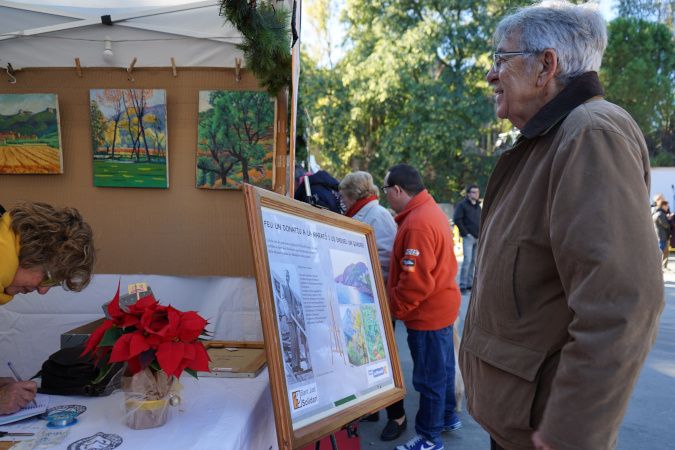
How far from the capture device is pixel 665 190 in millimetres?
17906

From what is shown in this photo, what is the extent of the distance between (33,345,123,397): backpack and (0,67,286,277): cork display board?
47.2 inches

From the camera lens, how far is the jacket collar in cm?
129

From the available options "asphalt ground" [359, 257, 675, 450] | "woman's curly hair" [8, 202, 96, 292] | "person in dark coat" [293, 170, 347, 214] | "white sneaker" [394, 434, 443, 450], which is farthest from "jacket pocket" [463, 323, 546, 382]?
"person in dark coat" [293, 170, 347, 214]

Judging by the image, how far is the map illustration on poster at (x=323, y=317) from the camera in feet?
5.08

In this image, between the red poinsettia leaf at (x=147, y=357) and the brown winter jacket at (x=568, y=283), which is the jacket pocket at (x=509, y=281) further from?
the red poinsettia leaf at (x=147, y=357)

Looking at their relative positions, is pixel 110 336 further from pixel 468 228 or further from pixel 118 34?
pixel 468 228

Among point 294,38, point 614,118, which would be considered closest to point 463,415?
point 294,38

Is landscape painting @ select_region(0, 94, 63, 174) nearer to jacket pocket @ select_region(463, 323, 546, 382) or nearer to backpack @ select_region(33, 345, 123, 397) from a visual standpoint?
backpack @ select_region(33, 345, 123, 397)

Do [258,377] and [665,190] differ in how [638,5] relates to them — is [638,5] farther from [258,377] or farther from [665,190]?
[258,377]

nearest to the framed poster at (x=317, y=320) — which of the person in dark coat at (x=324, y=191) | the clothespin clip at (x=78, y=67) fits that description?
the person in dark coat at (x=324, y=191)

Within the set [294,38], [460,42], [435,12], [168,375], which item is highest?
[435,12]

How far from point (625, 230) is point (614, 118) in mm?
289

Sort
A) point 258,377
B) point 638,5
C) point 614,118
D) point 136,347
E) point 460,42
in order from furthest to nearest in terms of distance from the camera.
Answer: point 638,5 < point 460,42 < point 258,377 < point 136,347 < point 614,118

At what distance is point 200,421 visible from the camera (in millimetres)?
1598
